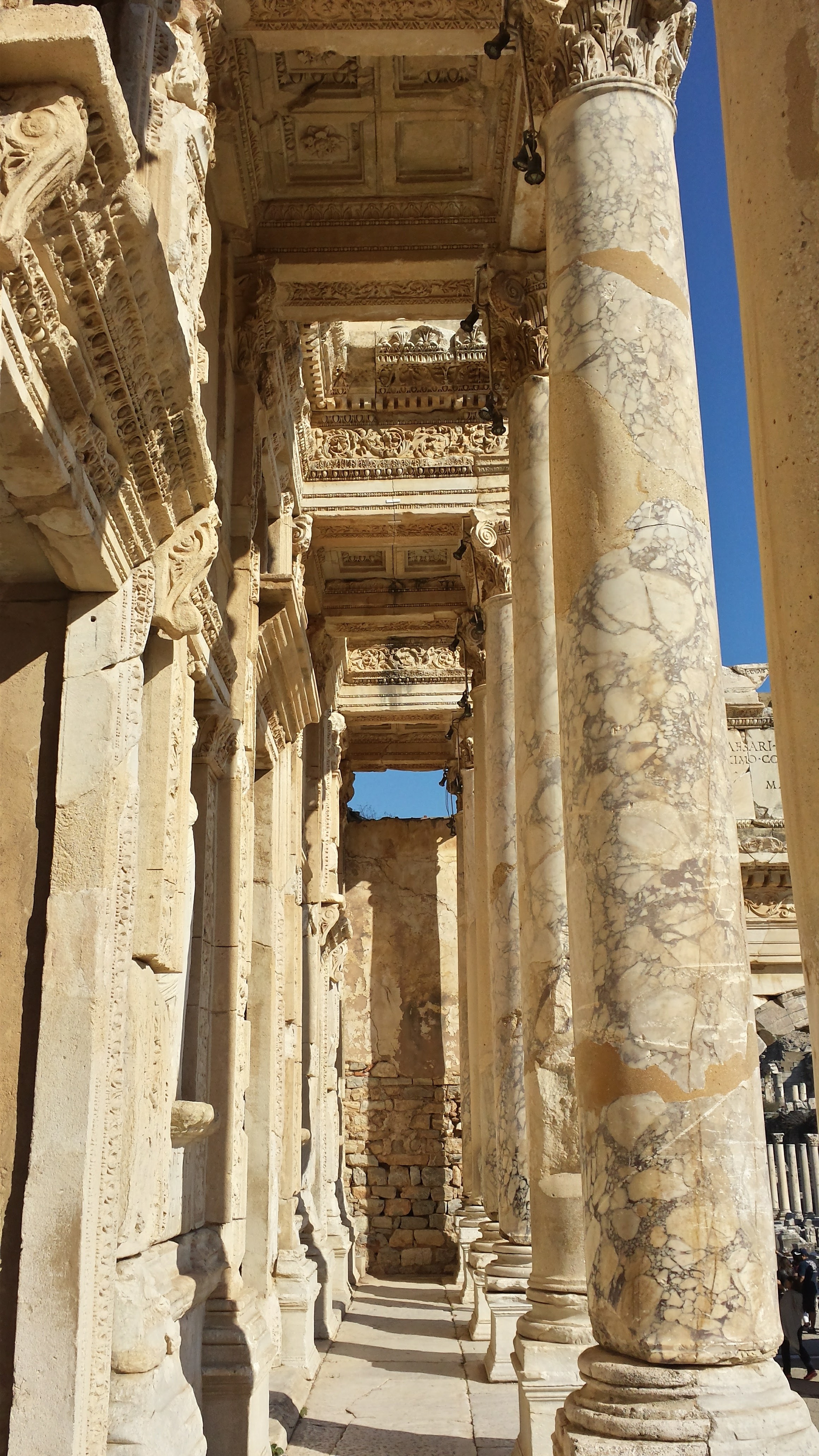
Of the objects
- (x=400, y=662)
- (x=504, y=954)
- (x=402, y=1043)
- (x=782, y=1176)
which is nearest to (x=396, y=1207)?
(x=402, y=1043)

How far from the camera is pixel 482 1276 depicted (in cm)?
1156

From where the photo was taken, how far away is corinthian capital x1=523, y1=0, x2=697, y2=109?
531 centimetres

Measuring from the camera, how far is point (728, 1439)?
11.3ft

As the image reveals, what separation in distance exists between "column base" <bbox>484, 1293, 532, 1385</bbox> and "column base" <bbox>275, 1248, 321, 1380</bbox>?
1.39 m

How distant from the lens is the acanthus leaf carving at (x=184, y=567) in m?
4.96

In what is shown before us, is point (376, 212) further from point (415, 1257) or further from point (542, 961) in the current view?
point (415, 1257)

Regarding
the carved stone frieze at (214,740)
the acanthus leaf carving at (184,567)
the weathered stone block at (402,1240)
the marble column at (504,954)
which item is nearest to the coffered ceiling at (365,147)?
the marble column at (504,954)

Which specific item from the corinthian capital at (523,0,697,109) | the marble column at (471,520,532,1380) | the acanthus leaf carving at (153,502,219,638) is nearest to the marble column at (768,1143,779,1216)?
the marble column at (471,520,532,1380)

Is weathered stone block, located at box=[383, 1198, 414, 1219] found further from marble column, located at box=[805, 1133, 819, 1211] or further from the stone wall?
marble column, located at box=[805, 1133, 819, 1211]

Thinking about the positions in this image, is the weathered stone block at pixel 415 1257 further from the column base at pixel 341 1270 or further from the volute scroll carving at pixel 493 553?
the volute scroll carving at pixel 493 553

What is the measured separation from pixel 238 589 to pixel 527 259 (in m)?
3.19

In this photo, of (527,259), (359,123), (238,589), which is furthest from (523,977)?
(359,123)

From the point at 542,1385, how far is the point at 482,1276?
5847mm

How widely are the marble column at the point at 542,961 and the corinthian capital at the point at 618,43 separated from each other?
148 centimetres
